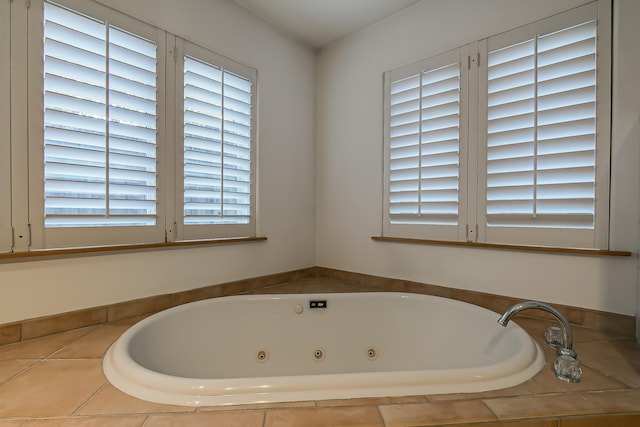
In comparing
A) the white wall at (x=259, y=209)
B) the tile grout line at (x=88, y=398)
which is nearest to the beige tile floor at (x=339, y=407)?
the tile grout line at (x=88, y=398)

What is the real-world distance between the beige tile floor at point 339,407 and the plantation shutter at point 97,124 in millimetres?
650

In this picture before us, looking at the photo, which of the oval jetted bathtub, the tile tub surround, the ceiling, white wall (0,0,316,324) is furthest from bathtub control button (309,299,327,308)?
the ceiling

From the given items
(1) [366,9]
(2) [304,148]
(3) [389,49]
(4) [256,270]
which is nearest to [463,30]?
(3) [389,49]

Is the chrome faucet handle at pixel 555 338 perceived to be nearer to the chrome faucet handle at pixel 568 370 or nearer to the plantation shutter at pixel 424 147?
the chrome faucet handle at pixel 568 370

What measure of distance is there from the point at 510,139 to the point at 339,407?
1.50 meters

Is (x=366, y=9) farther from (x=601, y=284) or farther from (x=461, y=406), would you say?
(x=461, y=406)

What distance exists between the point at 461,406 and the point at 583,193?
1169 mm

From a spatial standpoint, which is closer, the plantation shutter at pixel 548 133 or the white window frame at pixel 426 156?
the plantation shutter at pixel 548 133

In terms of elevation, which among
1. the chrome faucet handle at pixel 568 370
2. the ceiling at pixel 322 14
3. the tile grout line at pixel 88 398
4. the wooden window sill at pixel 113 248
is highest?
the ceiling at pixel 322 14

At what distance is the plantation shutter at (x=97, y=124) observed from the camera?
122 cm

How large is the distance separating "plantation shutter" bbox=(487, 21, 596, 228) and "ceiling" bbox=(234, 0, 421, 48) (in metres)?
0.80

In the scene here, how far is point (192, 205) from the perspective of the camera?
167cm

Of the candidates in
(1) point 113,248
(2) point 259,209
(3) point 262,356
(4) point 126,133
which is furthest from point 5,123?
(3) point 262,356

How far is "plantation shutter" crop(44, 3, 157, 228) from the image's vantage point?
1217mm
